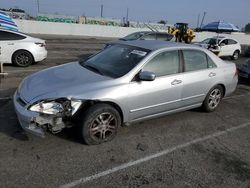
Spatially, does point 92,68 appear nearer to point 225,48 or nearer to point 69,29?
point 225,48

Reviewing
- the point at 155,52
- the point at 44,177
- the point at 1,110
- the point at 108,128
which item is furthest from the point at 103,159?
the point at 1,110

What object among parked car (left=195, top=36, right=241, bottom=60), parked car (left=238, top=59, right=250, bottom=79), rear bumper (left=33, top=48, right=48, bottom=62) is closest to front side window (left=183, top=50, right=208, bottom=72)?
parked car (left=238, top=59, right=250, bottom=79)

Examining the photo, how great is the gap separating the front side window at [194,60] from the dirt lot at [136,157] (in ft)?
3.68

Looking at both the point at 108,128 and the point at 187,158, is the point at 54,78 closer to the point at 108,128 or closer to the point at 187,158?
the point at 108,128

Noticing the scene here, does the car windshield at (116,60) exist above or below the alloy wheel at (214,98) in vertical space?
above

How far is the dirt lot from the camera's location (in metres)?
3.43

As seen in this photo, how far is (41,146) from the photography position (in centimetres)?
407

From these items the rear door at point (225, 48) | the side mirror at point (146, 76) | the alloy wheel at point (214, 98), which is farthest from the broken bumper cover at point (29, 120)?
the rear door at point (225, 48)

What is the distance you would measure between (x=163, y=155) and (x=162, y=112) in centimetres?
104

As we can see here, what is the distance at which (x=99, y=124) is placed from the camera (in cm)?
418

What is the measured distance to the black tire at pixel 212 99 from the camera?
5.88 meters

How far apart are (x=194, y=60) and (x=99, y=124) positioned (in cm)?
252

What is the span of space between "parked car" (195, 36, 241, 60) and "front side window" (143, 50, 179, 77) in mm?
12176

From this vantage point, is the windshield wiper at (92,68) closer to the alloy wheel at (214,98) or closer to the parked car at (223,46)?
the alloy wheel at (214,98)
